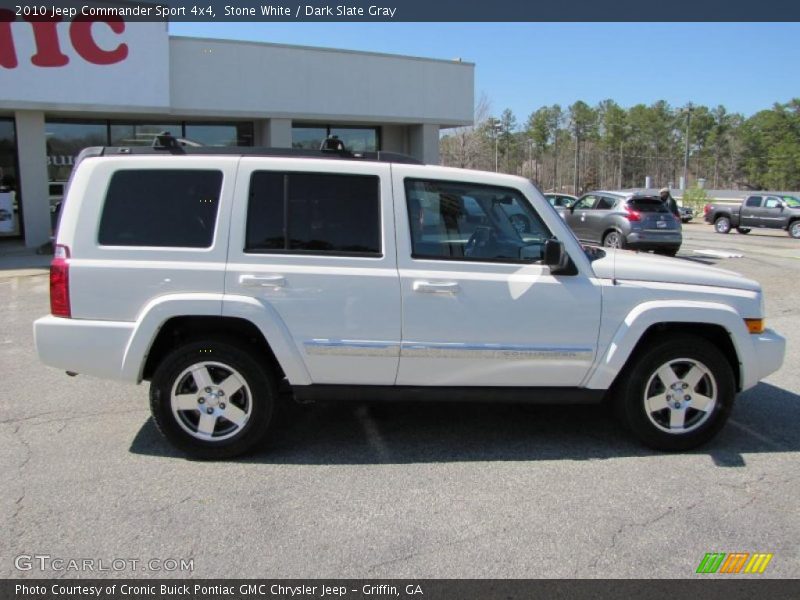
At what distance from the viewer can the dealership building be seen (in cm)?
1521

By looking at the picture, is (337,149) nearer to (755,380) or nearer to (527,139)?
(755,380)

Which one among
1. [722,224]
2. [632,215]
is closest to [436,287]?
[632,215]

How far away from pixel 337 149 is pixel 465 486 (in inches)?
90.5

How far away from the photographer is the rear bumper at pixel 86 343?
410cm

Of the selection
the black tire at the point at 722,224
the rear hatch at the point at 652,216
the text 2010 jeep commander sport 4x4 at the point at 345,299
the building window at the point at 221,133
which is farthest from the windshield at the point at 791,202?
the text 2010 jeep commander sport 4x4 at the point at 345,299

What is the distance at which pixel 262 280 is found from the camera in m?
4.07

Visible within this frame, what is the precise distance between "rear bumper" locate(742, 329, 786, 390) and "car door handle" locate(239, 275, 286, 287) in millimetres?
3048

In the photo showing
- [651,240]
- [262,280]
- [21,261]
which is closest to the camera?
[262,280]

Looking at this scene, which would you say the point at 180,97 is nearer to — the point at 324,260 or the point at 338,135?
the point at 338,135

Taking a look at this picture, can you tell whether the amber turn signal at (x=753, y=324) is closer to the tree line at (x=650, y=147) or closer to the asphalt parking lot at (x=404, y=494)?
the asphalt parking lot at (x=404, y=494)

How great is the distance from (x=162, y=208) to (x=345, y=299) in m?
1.28

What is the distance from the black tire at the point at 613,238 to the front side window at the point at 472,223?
12205 mm

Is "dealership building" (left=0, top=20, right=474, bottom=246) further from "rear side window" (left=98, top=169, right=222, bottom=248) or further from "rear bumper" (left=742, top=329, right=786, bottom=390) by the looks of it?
"rear bumper" (left=742, top=329, right=786, bottom=390)

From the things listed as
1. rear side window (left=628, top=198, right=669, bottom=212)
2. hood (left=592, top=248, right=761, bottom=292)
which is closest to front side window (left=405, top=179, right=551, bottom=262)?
hood (left=592, top=248, right=761, bottom=292)
